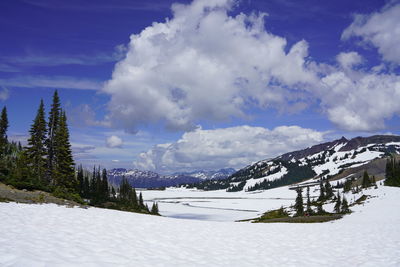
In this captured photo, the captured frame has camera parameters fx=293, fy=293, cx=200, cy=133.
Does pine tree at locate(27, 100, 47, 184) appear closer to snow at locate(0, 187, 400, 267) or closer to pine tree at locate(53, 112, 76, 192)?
pine tree at locate(53, 112, 76, 192)

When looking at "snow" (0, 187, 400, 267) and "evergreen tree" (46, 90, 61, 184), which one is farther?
"evergreen tree" (46, 90, 61, 184)

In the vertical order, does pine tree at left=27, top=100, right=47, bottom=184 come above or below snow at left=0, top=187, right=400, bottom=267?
above

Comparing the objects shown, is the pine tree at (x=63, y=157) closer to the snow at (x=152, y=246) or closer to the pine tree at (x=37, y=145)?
the pine tree at (x=37, y=145)

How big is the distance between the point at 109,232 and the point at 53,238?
3.58 metres

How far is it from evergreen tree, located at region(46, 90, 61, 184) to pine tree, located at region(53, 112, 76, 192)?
1.62 ft

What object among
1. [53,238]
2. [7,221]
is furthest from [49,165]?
[53,238]

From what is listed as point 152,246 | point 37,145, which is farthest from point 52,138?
point 152,246

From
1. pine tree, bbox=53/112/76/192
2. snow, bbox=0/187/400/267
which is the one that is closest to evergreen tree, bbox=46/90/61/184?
pine tree, bbox=53/112/76/192

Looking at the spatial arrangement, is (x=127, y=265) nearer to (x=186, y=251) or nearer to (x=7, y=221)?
(x=186, y=251)

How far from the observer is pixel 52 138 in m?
55.4

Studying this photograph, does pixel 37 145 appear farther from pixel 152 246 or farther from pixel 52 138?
pixel 152 246

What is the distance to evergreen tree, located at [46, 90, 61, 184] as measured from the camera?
52.6m

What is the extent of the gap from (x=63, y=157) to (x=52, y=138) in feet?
15.6

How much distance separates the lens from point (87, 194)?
99.1 metres
